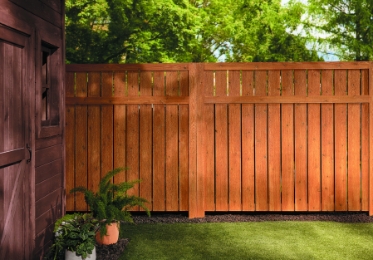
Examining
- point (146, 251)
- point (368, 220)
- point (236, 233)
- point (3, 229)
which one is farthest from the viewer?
point (368, 220)

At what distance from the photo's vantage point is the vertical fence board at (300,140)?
626 centimetres

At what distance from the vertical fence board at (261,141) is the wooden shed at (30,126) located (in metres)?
2.57

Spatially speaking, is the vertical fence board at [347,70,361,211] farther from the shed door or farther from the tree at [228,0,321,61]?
the shed door

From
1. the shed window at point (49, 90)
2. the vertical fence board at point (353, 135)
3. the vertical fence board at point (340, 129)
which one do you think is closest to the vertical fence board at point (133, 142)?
the shed window at point (49, 90)

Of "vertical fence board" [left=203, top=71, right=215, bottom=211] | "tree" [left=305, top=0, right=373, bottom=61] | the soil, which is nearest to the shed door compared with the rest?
the soil

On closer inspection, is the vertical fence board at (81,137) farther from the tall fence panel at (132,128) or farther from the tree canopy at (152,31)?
the tree canopy at (152,31)

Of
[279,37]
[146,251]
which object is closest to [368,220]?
[146,251]

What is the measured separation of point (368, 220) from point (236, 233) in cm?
193

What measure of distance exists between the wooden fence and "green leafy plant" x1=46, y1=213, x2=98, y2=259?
65.8 inches

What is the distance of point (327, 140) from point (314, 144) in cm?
18

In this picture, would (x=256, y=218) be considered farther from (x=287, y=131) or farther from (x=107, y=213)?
(x=107, y=213)

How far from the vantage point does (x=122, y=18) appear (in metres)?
11.0

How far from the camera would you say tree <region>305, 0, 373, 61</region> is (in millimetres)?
8945

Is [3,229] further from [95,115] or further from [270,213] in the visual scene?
[270,213]
